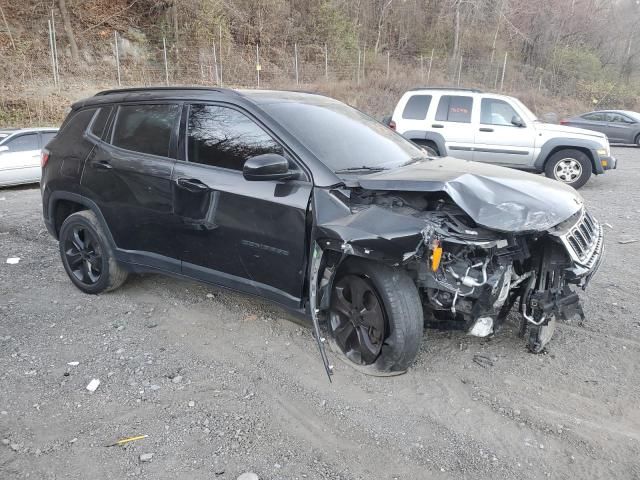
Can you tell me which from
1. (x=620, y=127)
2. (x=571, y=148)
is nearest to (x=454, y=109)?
(x=571, y=148)

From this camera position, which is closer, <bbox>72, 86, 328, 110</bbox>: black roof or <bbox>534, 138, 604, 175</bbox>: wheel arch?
<bbox>72, 86, 328, 110</bbox>: black roof

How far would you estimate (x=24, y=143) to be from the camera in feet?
36.2

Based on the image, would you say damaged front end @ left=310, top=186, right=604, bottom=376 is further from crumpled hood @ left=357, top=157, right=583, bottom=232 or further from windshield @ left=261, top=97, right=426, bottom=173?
windshield @ left=261, top=97, right=426, bottom=173

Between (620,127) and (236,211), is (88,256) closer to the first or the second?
(236,211)

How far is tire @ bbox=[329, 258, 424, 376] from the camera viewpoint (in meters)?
3.10

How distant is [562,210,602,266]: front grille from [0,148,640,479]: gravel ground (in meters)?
0.77

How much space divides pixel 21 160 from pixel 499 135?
32.0 feet

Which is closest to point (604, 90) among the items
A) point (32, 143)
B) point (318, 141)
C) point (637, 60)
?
point (637, 60)

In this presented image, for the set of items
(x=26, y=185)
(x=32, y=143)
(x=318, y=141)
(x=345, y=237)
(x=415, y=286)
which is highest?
(x=318, y=141)

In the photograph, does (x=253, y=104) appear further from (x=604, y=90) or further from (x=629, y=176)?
(x=604, y=90)

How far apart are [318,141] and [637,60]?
4127cm

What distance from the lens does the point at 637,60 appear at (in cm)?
3622

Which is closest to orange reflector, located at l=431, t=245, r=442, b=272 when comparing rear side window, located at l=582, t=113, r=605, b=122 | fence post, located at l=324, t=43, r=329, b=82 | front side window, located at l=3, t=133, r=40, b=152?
front side window, located at l=3, t=133, r=40, b=152

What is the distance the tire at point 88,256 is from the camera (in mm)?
4453
